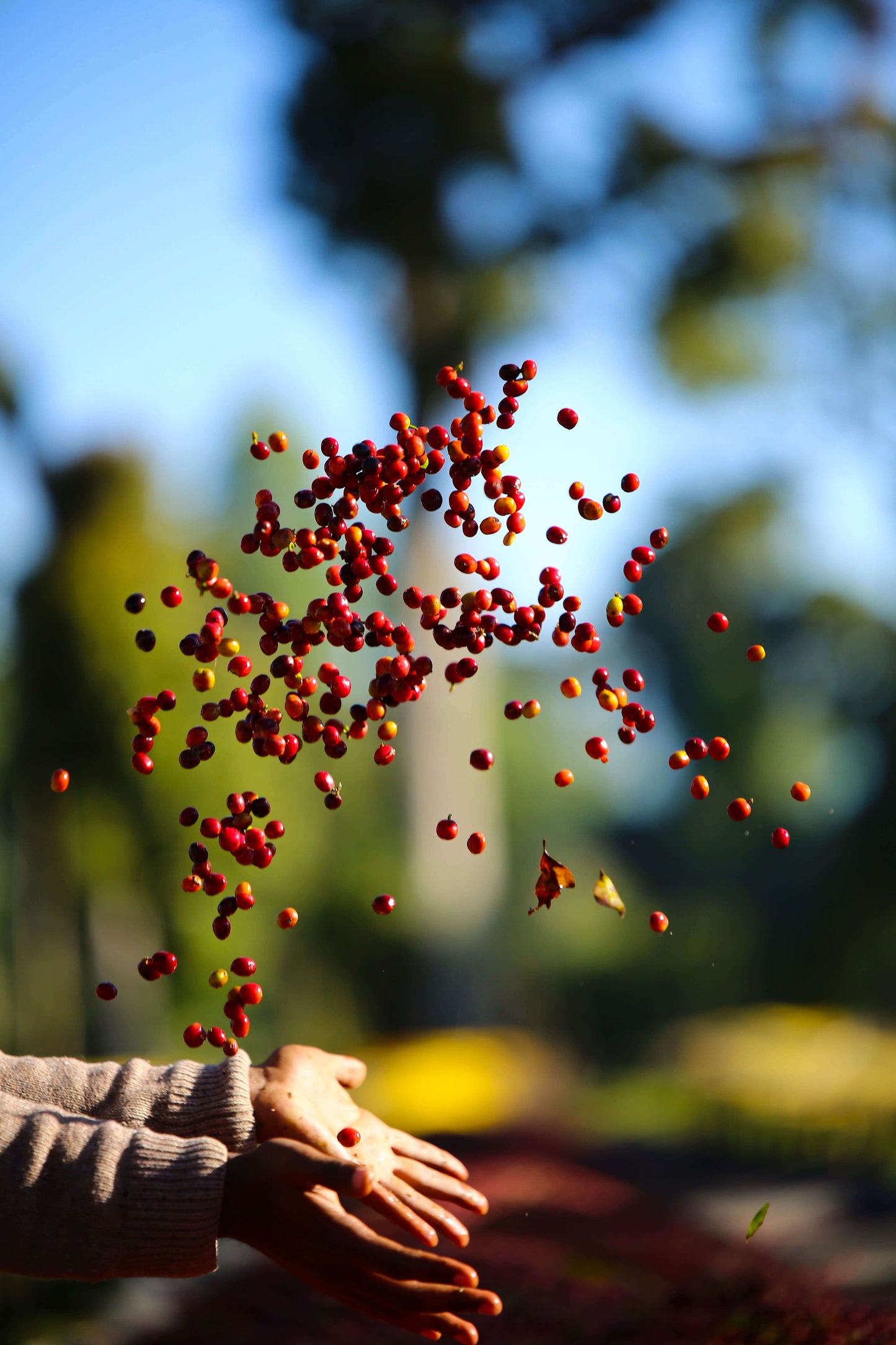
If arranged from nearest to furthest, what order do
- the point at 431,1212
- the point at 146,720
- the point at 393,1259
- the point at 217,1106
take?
the point at 393,1259 → the point at 431,1212 → the point at 217,1106 → the point at 146,720

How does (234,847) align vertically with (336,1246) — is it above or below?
above

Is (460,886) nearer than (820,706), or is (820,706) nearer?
(460,886)

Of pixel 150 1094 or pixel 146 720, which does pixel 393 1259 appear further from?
pixel 146 720

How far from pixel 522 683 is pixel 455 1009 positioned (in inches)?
290

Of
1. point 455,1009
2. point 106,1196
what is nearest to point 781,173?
point 455,1009

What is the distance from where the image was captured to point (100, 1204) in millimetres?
1136

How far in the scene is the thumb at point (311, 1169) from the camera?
3.41ft

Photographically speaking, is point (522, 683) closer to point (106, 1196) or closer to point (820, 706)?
point (820, 706)

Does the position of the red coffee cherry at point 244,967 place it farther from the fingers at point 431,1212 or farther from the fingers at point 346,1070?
the fingers at point 431,1212

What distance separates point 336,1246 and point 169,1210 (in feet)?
0.62

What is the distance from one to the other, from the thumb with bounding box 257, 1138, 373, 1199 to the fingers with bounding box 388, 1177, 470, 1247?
14cm

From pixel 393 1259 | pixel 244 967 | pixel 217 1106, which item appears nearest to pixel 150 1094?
Result: pixel 217 1106

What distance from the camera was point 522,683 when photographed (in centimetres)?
1434

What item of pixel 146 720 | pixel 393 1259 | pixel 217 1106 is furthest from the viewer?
pixel 146 720
